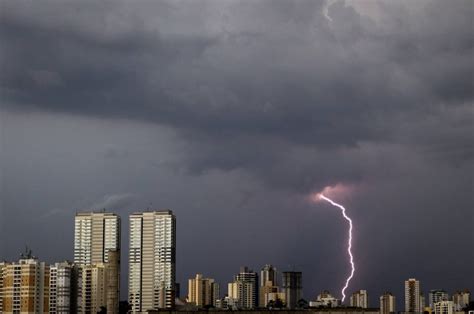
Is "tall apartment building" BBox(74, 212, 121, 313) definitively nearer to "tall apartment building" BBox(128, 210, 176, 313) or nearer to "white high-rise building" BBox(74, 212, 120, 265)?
"white high-rise building" BBox(74, 212, 120, 265)

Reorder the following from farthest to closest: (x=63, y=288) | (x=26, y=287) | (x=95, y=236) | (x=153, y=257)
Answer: (x=95, y=236) < (x=153, y=257) < (x=63, y=288) < (x=26, y=287)

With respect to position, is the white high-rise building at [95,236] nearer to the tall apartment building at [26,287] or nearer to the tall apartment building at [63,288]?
the tall apartment building at [63,288]

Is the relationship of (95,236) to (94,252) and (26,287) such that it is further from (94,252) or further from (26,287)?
(26,287)

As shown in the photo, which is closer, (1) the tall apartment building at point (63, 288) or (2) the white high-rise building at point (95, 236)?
(1) the tall apartment building at point (63, 288)

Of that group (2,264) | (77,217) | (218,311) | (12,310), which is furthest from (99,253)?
(218,311)

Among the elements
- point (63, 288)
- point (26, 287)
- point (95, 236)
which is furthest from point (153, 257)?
point (26, 287)

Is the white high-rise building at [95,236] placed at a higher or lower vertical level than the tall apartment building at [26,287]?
higher
